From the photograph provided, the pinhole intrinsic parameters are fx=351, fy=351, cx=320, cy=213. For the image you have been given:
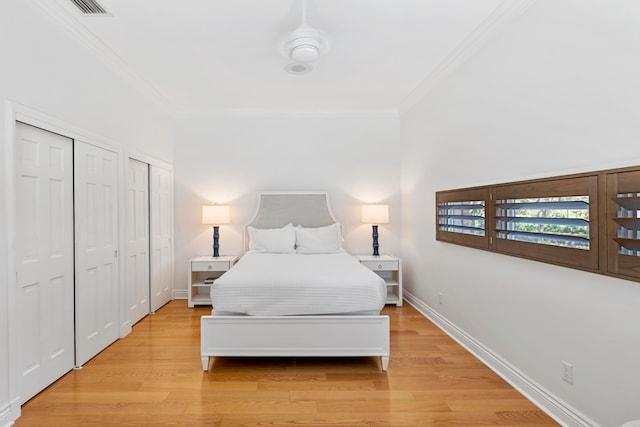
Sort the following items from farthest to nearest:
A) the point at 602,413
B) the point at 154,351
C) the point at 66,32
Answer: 1. the point at 154,351
2. the point at 66,32
3. the point at 602,413

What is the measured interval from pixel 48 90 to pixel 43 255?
1136mm

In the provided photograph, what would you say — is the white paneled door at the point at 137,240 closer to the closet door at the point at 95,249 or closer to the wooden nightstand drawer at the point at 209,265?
the closet door at the point at 95,249

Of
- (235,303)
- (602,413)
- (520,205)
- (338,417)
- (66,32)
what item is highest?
(66,32)

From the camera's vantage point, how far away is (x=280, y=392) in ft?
7.88

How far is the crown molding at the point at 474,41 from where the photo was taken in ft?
7.85

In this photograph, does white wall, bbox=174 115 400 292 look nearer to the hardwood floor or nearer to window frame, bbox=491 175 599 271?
the hardwood floor

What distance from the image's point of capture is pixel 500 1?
240 centimetres

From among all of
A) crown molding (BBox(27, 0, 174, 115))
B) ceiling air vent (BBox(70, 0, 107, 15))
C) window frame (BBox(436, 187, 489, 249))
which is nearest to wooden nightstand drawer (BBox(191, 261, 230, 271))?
crown molding (BBox(27, 0, 174, 115))

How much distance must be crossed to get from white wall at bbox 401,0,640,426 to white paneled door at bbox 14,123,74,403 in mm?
3237

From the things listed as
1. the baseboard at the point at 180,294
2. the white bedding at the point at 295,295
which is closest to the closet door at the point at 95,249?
the white bedding at the point at 295,295

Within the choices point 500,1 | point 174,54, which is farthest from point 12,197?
point 500,1

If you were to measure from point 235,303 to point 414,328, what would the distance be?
1961mm

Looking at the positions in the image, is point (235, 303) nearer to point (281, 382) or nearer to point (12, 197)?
point (281, 382)

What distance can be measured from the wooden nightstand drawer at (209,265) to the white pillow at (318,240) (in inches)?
37.1
